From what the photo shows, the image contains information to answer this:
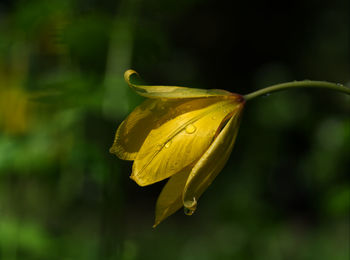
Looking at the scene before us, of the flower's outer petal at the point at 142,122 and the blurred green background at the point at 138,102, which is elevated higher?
the flower's outer petal at the point at 142,122

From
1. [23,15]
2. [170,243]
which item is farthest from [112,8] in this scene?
[170,243]

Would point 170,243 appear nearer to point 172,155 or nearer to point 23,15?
point 23,15

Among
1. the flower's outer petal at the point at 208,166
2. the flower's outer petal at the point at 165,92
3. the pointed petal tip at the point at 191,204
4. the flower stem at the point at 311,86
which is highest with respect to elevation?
the flower stem at the point at 311,86

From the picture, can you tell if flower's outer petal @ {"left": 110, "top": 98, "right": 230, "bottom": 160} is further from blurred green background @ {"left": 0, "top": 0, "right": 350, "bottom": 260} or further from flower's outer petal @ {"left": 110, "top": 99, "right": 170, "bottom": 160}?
blurred green background @ {"left": 0, "top": 0, "right": 350, "bottom": 260}

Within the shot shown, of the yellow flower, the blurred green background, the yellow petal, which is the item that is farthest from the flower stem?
the blurred green background

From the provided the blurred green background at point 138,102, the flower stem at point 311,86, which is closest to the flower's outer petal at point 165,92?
the flower stem at point 311,86

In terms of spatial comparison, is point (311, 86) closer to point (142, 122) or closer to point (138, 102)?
point (142, 122)

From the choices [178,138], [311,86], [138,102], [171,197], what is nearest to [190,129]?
[178,138]

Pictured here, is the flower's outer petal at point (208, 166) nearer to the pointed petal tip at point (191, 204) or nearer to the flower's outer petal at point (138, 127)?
the pointed petal tip at point (191, 204)
